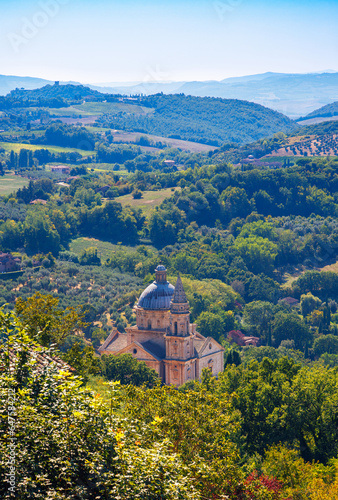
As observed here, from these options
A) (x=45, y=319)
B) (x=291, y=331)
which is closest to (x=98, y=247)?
(x=291, y=331)

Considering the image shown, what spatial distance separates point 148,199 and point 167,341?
4447 inches

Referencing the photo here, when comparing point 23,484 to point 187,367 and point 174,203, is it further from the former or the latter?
point 174,203

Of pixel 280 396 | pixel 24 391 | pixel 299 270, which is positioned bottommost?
pixel 299 270

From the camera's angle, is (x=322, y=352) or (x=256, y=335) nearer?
(x=322, y=352)

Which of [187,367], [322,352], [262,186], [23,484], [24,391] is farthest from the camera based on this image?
[262,186]

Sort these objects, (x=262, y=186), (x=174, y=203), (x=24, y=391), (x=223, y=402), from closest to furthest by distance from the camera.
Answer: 1. (x=24, y=391)
2. (x=223, y=402)
3. (x=174, y=203)
4. (x=262, y=186)

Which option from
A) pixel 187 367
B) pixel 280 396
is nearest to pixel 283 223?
pixel 187 367

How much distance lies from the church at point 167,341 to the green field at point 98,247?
70374 millimetres

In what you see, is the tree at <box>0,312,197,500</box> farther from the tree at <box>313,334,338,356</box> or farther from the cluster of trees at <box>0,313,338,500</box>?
the tree at <box>313,334,338,356</box>

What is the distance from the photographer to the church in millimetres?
77375

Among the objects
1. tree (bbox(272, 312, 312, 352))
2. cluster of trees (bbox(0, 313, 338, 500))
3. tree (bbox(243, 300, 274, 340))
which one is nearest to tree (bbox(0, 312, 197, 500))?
cluster of trees (bbox(0, 313, 338, 500))

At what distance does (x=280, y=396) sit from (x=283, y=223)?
440ft

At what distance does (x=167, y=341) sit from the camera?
7781 cm

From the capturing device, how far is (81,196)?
610 ft
